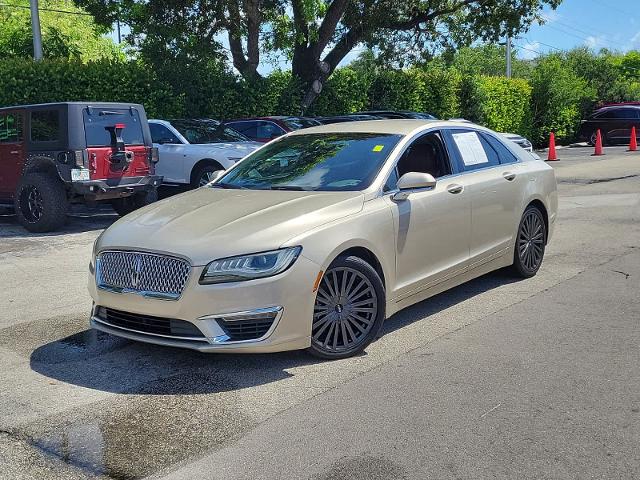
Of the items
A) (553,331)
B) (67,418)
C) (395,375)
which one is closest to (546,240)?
(553,331)

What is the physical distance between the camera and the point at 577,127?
33156mm

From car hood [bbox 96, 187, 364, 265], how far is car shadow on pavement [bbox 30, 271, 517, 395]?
0.78 m

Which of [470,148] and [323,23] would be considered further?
[323,23]

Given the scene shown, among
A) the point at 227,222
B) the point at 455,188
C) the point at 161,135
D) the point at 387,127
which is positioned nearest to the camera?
the point at 227,222

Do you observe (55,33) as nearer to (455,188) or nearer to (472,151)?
(472,151)

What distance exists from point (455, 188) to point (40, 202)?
711 cm

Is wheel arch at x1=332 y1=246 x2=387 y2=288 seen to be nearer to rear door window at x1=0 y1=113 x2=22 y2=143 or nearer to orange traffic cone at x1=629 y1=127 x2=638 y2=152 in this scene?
rear door window at x1=0 y1=113 x2=22 y2=143

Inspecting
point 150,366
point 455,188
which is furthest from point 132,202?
point 150,366

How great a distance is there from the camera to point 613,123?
101 feet

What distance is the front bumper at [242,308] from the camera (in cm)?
459

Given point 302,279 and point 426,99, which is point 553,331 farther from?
point 426,99

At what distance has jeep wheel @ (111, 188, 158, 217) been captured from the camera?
12203 millimetres

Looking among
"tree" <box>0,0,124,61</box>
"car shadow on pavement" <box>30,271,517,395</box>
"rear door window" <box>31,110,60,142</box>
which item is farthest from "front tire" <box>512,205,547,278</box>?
"tree" <box>0,0,124,61</box>

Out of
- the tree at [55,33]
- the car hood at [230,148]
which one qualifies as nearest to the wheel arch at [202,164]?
the car hood at [230,148]
